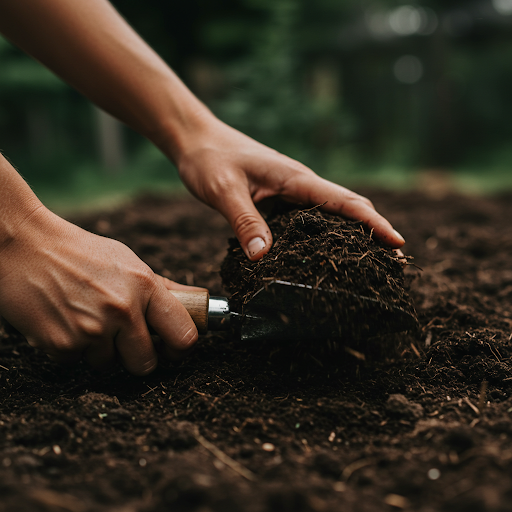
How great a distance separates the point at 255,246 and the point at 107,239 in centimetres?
46

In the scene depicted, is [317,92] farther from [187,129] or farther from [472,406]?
[472,406]

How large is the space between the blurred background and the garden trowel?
15.2 ft

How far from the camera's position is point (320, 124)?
7.09 meters

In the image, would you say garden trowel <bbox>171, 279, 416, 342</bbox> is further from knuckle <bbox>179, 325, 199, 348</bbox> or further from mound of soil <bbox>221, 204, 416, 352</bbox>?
knuckle <bbox>179, 325, 199, 348</bbox>

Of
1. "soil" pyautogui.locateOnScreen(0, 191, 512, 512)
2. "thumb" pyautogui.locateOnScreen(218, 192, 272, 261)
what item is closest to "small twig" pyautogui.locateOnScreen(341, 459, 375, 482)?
"soil" pyautogui.locateOnScreen(0, 191, 512, 512)

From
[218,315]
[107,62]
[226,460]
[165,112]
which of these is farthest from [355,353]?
[107,62]

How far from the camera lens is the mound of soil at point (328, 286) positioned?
1.27m

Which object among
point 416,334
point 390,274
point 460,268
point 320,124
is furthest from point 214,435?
point 320,124

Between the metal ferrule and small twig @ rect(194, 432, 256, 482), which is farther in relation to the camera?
the metal ferrule

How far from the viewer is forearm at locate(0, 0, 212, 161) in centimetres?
164

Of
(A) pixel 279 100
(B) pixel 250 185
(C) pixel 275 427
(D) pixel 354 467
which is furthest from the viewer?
(A) pixel 279 100

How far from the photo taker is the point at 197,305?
4.69ft

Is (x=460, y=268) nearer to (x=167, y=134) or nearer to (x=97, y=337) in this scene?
(x=167, y=134)

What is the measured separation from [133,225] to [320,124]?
4920 millimetres
